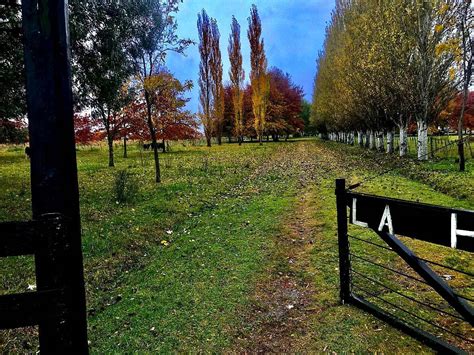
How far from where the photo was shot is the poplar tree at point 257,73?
144 ft

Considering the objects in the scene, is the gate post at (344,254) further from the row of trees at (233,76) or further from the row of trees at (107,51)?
the row of trees at (233,76)

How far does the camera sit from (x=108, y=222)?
8.00 meters

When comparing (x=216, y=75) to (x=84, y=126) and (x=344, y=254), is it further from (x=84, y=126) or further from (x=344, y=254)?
(x=344, y=254)

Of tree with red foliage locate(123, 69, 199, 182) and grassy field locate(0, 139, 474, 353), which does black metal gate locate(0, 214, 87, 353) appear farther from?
tree with red foliage locate(123, 69, 199, 182)

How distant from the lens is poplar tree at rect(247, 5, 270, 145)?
1726 inches

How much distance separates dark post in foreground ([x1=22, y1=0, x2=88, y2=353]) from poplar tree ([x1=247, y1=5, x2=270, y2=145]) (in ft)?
141

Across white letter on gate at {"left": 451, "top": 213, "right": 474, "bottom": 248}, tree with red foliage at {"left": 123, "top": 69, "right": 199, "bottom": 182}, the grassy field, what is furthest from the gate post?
tree with red foliage at {"left": 123, "top": 69, "right": 199, "bottom": 182}

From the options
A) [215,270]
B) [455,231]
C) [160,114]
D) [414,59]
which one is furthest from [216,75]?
[455,231]

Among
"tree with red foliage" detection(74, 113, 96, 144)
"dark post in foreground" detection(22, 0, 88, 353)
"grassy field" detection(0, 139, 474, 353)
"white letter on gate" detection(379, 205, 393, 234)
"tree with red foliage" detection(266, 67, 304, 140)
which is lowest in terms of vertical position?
"grassy field" detection(0, 139, 474, 353)

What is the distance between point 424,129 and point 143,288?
699 inches

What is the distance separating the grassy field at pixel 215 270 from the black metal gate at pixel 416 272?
0.55 ft

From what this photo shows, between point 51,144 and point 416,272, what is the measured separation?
417 cm

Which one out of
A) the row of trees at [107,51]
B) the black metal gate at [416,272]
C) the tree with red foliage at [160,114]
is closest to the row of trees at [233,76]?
the tree with red foliage at [160,114]

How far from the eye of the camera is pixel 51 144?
5.32 feet
